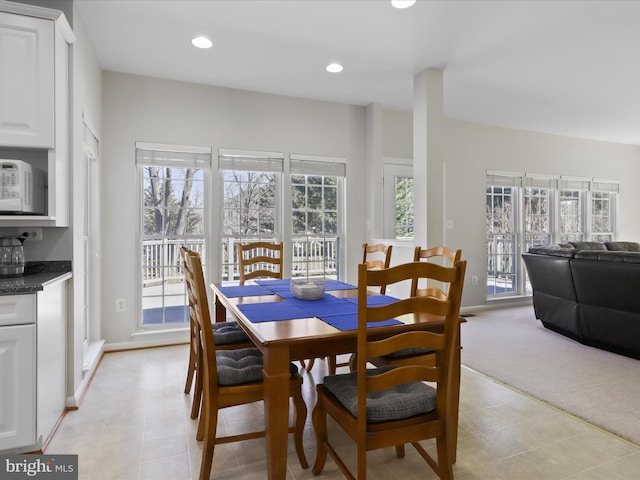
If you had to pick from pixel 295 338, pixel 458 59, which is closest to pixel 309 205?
→ pixel 458 59

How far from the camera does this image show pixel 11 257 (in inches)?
93.6

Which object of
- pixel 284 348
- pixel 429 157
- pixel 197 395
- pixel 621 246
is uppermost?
pixel 429 157

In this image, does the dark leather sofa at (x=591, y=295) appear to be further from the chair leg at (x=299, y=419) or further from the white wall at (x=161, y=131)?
the chair leg at (x=299, y=419)

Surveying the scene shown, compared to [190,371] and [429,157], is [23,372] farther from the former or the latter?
[429,157]

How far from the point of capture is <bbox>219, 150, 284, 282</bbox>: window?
430 cm

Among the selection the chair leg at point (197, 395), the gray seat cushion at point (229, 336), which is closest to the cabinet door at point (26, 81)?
the gray seat cushion at point (229, 336)

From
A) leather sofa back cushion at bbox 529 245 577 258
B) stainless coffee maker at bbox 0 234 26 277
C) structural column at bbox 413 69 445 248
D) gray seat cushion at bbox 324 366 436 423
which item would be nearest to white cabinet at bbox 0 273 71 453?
stainless coffee maker at bbox 0 234 26 277

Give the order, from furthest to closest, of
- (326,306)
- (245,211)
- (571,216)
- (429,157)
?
(571,216), (245,211), (429,157), (326,306)

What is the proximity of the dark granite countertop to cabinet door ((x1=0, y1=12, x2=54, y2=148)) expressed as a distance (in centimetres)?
78

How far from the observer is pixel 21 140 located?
226 centimetres

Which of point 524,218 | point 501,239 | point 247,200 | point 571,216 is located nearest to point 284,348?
point 247,200

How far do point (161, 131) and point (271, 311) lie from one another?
2840 mm

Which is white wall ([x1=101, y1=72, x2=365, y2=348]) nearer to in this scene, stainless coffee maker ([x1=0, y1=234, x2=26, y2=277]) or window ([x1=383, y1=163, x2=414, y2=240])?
window ([x1=383, y1=163, x2=414, y2=240])

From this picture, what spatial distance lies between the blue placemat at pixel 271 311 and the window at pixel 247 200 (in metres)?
2.25
